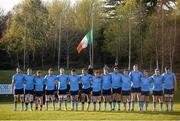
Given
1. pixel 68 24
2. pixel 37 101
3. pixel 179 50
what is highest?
pixel 68 24

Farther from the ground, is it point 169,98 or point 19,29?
point 19,29

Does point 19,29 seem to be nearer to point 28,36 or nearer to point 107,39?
point 28,36

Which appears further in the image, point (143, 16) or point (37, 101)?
point (143, 16)

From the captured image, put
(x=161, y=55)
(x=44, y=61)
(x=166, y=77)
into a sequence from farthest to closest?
(x=44, y=61) < (x=161, y=55) < (x=166, y=77)

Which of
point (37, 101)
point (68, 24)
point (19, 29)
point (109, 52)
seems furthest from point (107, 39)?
point (37, 101)

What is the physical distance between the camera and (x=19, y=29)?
61.7 metres

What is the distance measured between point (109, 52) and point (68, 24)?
772cm

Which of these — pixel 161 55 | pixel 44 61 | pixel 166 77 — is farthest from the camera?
pixel 44 61

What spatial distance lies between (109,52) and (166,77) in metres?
43.3

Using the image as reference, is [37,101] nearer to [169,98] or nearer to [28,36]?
[169,98]

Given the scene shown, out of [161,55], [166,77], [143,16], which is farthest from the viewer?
[143,16]

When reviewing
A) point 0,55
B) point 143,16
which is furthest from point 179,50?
point 0,55

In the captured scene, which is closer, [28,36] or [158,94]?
[158,94]

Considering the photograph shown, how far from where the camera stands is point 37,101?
24875 mm
